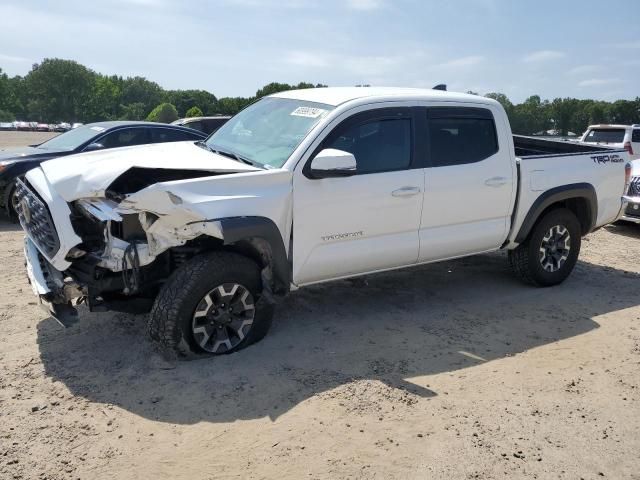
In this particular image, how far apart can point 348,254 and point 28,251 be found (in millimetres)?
2524

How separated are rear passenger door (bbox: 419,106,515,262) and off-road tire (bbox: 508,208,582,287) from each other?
0.54 meters

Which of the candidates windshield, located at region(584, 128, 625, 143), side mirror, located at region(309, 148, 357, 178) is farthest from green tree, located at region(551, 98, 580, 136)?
side mirror, located at region(309, 148, 357, 178)

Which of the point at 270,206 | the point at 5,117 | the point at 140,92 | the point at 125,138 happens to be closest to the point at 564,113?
the point at 125,138

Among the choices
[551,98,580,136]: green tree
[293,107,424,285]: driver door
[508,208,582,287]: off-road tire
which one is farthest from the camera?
[551,98,580,136]: green tree

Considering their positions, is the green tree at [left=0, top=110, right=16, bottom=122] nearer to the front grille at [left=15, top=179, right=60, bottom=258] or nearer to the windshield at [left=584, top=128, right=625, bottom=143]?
the windshield at [left=584, top=128, right=625, bottom=143]

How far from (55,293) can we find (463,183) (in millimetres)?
3474

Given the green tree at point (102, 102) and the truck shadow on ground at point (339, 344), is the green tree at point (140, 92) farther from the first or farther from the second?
the truck shadow on ground at point (339, 344)

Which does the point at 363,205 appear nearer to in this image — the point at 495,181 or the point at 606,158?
the point at 495,181

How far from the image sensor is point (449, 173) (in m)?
5.07

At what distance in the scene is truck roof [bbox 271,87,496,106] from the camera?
4.83 m

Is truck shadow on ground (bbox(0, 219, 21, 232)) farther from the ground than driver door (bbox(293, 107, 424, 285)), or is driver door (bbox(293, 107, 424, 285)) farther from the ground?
driver door (bbox(293, 107, 424, 285))

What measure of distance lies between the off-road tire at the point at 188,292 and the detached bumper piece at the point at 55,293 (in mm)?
584

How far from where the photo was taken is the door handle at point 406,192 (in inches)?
187

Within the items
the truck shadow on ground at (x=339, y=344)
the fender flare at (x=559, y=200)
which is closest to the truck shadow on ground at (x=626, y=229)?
the truck shadow on ground at (x=339, y=344)
